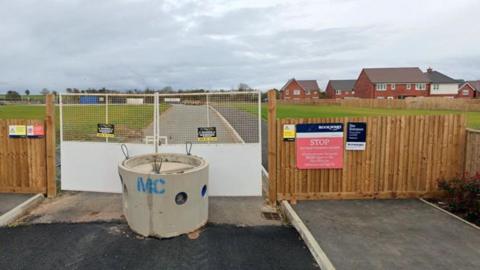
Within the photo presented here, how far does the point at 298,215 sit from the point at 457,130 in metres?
4.08

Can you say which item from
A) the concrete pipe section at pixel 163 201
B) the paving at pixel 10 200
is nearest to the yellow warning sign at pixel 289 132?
the concrete pipe section at pixel 163 201

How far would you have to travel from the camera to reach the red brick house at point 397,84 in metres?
72.3

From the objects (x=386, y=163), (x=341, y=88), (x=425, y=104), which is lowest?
(x=386, y=163)

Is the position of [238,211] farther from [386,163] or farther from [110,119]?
[110,119]

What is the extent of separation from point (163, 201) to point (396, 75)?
79668mm

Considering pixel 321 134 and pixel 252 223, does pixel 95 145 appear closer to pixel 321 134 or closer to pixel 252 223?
pixel 252 223

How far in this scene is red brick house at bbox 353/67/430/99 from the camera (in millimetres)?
72312

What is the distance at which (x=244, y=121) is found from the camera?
7.07m

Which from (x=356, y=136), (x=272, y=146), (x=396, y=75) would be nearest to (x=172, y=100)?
(x=272, y=146)

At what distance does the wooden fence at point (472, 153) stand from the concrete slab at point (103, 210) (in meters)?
4.32

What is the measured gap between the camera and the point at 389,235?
5180 mm

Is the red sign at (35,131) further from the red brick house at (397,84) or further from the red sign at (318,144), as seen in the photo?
the red brick house at (397,84)

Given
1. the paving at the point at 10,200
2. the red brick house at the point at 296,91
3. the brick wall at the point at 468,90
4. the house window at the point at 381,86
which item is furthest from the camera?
the red brick house at the point at 296,91

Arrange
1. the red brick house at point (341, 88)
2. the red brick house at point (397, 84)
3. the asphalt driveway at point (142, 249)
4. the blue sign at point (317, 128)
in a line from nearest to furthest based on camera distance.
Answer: the asphalt driveway at point (142, 249)
the blue sign at point (317, 128)
the red brick house at point (397, 84)
the red brick house at point (341, 88)
